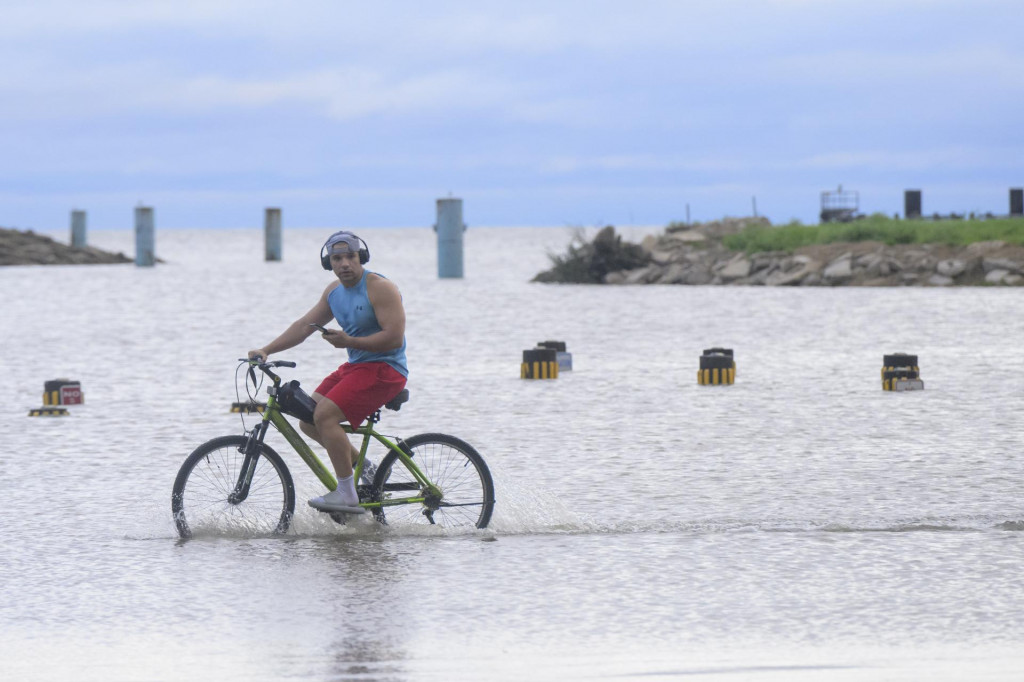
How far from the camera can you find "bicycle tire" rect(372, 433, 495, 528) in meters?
8.79

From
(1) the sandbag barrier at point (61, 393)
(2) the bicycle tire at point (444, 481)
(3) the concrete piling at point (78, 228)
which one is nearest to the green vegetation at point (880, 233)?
(1) the sandbag barrier at point (61, 393)

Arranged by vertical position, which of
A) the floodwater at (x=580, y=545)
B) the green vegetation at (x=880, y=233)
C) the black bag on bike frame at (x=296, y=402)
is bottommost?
the floodwater at (x=580, y=545)

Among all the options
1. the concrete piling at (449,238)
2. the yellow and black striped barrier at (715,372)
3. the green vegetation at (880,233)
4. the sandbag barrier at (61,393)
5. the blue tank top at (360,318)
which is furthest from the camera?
the concrete piling at (449,238)

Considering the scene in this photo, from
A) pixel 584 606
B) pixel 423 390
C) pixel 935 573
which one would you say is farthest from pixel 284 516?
pixel 423 390

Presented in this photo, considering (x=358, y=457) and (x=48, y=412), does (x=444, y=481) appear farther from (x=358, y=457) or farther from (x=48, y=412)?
(x=48, y=412)

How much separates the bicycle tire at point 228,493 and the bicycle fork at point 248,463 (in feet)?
0.09

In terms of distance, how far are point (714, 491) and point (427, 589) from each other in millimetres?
3492

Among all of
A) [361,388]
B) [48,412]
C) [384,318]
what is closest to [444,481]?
[361,388]

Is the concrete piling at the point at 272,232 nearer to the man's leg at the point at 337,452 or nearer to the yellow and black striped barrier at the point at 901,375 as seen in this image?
the yellow and black striped barrier at the point at 901,375

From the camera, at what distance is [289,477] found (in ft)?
29.1

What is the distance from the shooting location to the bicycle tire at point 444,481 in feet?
28.8

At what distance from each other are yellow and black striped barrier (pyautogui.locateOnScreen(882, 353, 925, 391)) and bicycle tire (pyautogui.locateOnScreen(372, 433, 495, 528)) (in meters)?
9.40

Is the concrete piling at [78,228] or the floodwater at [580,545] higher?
the concrete piling at [78,228]

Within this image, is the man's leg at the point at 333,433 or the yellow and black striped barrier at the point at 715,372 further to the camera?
the yellow and black striped barrier at the point at 715,372
